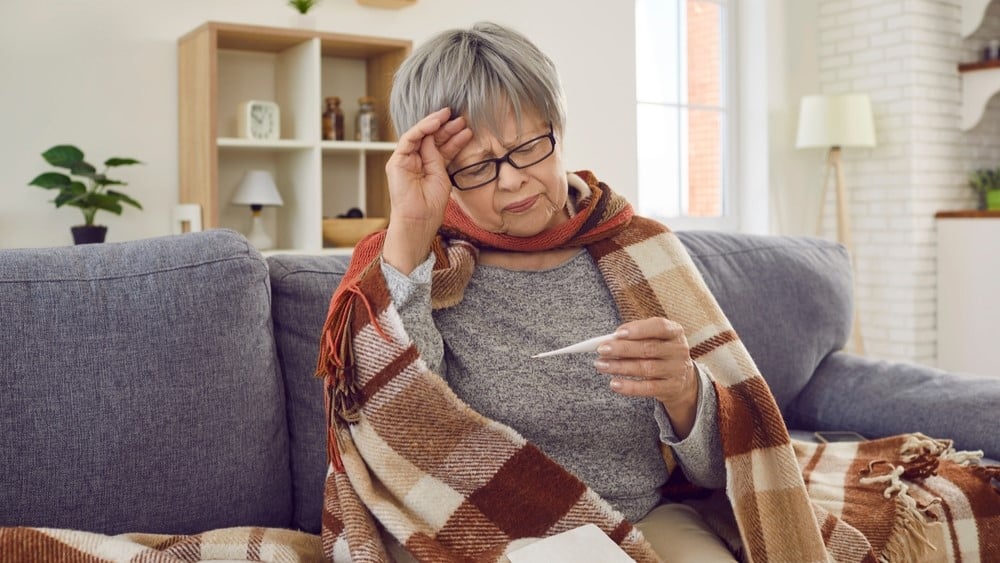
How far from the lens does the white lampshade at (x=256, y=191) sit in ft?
11.5

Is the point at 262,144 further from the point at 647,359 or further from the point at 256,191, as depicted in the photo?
the point at 647,359

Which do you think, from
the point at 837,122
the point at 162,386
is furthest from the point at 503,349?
the point at 837,122

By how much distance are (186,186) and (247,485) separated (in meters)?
A: 2.21

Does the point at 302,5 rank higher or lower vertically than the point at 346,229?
higher

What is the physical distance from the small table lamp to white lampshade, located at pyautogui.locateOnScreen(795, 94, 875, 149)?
2743 millimetres

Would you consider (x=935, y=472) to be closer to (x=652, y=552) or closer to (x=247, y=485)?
(x=652, y=552)

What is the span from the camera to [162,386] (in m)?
1.46

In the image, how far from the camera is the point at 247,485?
4.99ft

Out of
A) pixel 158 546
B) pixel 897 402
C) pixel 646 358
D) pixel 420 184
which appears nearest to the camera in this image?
pixel 646 358

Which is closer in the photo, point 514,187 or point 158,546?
point 158,546

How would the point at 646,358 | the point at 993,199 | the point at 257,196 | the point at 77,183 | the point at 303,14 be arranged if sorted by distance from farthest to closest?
the point at 993,199, the point at 303,14, the point at 257,196, the point at 77,183, the point at 646,358

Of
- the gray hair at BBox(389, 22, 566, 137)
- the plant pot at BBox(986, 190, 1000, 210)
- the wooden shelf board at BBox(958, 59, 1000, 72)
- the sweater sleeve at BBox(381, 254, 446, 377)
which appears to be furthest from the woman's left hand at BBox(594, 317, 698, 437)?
the wooden shelf board at BBox(958, 59, 1000, 72)

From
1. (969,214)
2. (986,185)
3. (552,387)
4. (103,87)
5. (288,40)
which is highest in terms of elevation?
(288,40)

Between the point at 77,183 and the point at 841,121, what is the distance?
3.50m
